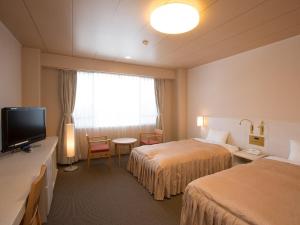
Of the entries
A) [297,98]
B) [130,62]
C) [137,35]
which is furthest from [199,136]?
[137,35]

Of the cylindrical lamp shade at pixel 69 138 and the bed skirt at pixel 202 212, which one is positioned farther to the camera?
the cylindrical lamp shade at pixel 69 138

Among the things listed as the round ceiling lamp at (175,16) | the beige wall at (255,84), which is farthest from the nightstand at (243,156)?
the round ceiling lamp at (175,16)

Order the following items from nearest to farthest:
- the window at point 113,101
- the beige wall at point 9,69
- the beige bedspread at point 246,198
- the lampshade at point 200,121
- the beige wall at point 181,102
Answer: the beige bedspread at point 246,198, the beige wall at point 9,69, the window at point 113,101, the lampshade at point 200,121, the beige wall at point 181,102

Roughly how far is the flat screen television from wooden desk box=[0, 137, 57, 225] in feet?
0.44

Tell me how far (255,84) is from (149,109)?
9.04 ft

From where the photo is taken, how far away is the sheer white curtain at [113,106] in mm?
4090

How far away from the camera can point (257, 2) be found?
177cm

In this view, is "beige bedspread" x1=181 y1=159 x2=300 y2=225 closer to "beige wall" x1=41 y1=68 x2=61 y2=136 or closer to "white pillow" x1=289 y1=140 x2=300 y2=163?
"white pillow" x1=289 y1=140 x2=300 y2=163

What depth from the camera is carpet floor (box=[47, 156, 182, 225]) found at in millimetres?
2053

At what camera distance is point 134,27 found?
2.34 m

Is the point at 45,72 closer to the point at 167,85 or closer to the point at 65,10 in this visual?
the point at 65,10

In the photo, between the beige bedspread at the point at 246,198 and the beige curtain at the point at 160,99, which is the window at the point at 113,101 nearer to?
the beige curtain at the point at 160,99

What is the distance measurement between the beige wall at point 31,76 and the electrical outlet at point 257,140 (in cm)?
430

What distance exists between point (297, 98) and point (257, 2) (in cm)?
178
